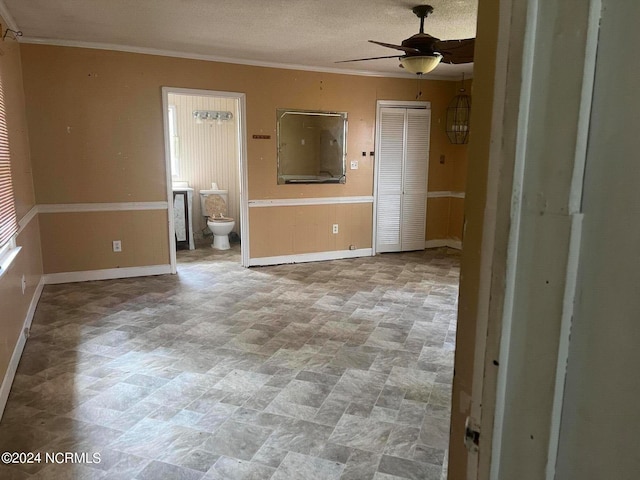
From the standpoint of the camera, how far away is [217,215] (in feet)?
22.6

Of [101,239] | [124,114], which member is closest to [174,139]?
[124,114]

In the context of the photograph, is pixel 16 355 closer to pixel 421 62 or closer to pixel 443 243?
pixel 421 62

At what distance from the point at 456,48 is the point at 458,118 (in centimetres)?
348

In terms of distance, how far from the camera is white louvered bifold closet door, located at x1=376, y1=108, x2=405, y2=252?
6211mm

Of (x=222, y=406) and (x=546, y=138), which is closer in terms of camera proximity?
(x=546, y=138)

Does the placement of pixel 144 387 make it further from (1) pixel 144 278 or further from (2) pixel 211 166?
(2) pixel 211 166

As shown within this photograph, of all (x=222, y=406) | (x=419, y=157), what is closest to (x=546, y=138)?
(x=222, y=406)

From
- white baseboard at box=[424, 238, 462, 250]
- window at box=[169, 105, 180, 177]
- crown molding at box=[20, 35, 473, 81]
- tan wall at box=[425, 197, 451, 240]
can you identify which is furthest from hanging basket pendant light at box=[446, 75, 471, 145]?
window at box=[169, 105, 180, 177]

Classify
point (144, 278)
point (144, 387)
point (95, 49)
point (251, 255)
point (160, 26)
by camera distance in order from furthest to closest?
point (251, 255) < point (144, 278) < point (95, 49) < point (160, 26) < point (144, 387)

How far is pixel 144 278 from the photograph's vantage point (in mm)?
5070

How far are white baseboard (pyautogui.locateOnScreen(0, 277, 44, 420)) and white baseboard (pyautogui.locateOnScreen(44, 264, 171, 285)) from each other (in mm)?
534

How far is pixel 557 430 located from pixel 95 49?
5.40 meters

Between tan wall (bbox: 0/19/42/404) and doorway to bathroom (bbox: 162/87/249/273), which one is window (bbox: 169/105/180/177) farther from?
tan wall (bbox: 0/19/42/404)

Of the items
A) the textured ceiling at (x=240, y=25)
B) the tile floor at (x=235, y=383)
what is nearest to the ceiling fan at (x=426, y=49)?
the textured ceiling at (x=240, y=25)
